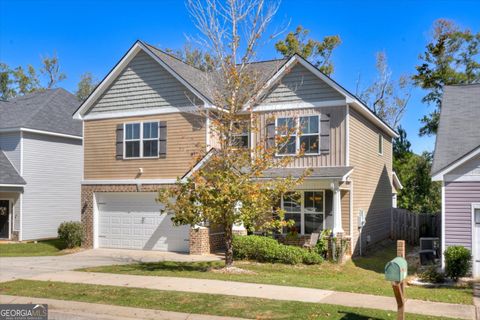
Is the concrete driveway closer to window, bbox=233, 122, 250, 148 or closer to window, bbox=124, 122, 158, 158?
window, bbox=124, 122, 158, 158

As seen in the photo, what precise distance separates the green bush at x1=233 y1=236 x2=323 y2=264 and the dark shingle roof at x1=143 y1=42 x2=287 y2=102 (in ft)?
19.7

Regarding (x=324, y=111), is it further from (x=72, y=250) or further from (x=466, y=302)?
(x=72, y=250)

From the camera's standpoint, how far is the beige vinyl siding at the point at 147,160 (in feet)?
71.1

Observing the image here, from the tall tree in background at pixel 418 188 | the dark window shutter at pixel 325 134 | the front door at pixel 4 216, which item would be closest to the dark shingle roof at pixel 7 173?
the front door at pixel 4 216

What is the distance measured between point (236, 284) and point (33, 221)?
17697 millimetres

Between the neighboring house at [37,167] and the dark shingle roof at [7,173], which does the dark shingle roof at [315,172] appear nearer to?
the dark shingle roof at [7,173]

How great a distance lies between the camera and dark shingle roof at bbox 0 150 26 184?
25609 mm

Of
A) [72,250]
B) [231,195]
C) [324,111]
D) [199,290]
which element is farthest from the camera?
[72,250]

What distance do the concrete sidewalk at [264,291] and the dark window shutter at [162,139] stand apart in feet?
25.5

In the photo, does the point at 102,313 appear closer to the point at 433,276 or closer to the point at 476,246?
Result: the point at 433,276

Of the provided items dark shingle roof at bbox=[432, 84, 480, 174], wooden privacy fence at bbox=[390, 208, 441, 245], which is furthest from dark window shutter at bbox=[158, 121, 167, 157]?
wooden privacy fence at bbox=[390, 208, 441, 245]

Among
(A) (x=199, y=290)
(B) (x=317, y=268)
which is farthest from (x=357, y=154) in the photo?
(A) (x=199, y=290)

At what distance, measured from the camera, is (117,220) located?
76.6 ft

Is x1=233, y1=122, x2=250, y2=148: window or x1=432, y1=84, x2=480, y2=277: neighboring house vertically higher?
x1=233, y1=122, x2=250, y2=148: window
